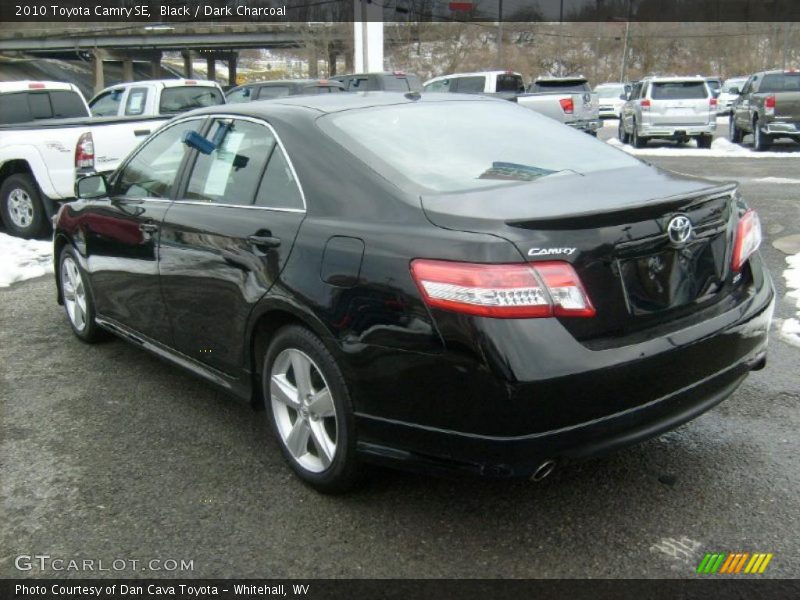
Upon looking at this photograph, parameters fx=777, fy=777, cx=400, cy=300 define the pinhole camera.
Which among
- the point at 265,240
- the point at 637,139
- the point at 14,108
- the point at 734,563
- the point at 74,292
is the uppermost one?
the point at 14,108

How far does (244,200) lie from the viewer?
11.8ft

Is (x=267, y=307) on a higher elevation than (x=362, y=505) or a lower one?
higher

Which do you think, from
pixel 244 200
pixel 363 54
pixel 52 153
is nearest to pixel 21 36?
pixel 363 54

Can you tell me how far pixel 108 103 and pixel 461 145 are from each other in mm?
11825

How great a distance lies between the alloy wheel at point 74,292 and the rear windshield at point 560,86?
16887mm

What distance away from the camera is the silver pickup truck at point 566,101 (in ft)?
60.0

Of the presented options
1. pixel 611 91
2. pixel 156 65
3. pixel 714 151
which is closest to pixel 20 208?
pixel 714 151

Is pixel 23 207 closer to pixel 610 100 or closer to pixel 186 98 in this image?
pixel 186 98

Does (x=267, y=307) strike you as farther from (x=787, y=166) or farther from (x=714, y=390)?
(x=787, y=166)

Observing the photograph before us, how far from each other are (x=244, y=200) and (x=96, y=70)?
8221 centimetres

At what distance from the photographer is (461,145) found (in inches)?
137

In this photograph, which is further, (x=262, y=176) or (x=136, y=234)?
(x=136, y=234)

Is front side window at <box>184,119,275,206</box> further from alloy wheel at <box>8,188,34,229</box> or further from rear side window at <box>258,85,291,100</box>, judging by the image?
rear side window at <box>258,85,291,100</box>

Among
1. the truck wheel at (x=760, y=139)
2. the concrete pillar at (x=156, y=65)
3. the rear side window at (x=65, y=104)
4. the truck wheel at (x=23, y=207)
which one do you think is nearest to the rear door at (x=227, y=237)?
the truck wheel at (x=23, y=207)
